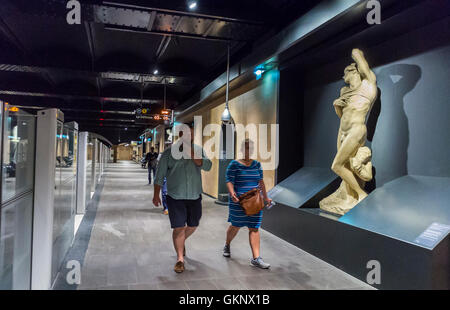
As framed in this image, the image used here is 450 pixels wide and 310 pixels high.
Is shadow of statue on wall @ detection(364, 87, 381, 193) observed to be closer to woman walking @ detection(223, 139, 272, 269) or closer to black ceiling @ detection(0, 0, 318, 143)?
black ceiling @ detection(0, 0, 318, 143)

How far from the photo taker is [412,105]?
4066 millimetres

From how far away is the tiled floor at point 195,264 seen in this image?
3.31 meters

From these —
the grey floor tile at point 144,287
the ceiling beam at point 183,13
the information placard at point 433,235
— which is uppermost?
the ceiling beam at point 183,13

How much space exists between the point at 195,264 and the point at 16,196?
217cm

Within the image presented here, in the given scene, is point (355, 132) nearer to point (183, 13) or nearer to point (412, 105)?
point (412, 105)

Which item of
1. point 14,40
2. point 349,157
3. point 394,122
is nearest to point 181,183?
point 349,157

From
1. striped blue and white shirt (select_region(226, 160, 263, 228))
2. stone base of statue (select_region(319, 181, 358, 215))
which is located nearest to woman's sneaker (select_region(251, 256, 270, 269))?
striped blue and white shirt (select_region(226, 160, 263, 228))

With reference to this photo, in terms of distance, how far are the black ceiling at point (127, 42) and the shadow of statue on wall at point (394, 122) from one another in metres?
1.62

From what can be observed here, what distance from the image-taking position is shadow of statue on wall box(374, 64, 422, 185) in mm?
4156

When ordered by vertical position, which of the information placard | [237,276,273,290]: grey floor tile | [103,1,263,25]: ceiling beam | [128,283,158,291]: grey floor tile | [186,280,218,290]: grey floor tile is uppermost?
[103,1,263,25]: ceiling beam

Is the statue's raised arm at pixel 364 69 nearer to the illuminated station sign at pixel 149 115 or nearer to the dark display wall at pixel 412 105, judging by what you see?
the dark display wall at pixel 412 105

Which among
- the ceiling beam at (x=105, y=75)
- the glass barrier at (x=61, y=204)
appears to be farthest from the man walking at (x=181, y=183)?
the ceiling beam at (x=105, y=75)

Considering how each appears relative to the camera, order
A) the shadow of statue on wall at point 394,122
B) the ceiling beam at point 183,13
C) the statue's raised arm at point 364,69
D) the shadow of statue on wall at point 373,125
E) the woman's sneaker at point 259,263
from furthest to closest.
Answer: the shadow of statue on wall at point 373,125 → the ceiling beam at point 183,13 → the statue's raised arm at point 364,69 → the shadow of statue on wall at point 394,122 → the woman's sneaker at point 259,263

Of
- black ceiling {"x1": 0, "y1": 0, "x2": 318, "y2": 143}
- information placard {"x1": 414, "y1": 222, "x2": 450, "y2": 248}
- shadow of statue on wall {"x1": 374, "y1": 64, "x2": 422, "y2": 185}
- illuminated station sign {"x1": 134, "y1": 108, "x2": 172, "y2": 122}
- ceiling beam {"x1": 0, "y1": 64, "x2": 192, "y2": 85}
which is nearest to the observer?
information placard {"x1": 414, "y1": 222, "x2": 450, "y2": 248}
